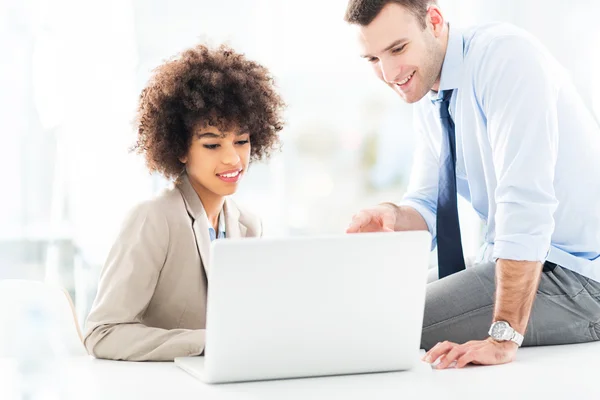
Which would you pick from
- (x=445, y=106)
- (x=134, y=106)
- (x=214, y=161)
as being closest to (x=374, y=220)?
(x=445, y=106)

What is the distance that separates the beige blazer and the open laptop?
23 centimetres

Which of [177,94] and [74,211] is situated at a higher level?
[177,94]

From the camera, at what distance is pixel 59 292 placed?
6.31ft

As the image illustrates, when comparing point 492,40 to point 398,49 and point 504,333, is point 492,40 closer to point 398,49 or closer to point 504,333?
point 398,49

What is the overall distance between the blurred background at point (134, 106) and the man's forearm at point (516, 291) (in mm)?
2068

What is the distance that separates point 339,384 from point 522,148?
2.35 feet

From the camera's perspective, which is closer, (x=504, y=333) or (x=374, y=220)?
(x=504, y=333)

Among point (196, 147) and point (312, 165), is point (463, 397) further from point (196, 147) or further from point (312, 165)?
point (312, 165)

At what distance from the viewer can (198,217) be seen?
1872 mm

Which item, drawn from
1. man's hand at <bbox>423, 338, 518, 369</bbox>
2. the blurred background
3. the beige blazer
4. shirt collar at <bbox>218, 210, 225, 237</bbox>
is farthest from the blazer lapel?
the blurred background

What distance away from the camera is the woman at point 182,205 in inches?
67.7

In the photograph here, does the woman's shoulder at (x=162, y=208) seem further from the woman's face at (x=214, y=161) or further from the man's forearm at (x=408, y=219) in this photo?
the man's forearm at (x=408, y=219)

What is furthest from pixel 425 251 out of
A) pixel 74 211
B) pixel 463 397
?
pixel 74 211

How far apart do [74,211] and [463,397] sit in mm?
2711
